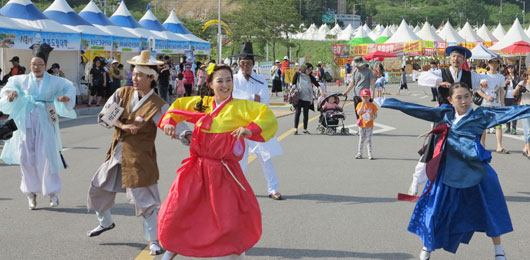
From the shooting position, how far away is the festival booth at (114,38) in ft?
89.3

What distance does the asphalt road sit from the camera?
586 cm

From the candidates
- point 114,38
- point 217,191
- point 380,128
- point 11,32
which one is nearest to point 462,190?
point 217,191

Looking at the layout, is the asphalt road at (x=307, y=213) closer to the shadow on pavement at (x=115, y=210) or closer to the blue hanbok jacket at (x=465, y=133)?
the shadow on pavement at (x=115, y=210)

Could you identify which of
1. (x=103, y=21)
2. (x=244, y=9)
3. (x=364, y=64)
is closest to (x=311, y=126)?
(x=364, y=64)

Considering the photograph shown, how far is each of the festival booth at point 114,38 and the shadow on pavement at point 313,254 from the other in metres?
22.2

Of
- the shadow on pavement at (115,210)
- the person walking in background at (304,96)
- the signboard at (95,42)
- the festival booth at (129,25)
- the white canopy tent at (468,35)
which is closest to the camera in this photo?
the shadow on pavement at (115,210)

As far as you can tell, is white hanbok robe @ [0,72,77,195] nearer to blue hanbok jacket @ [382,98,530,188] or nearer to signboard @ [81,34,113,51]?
blue hanbok jacket @ [382,98,530,188]

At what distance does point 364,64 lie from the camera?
1483 cm

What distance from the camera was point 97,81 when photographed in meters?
23.8

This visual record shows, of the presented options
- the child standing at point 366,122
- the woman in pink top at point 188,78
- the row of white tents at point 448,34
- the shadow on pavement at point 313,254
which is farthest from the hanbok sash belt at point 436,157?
the row of white tents at point 448,34

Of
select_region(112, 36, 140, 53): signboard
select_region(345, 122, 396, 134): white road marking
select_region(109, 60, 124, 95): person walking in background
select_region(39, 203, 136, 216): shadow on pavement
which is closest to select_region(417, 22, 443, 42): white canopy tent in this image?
select_region(112, 36, 140, 53): signboard

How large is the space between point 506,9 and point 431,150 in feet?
615

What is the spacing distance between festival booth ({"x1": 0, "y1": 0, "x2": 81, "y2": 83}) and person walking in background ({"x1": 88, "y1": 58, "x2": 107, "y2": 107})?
1.07 meters

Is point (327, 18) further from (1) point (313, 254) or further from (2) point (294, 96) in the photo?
(1) point (313, 254)
